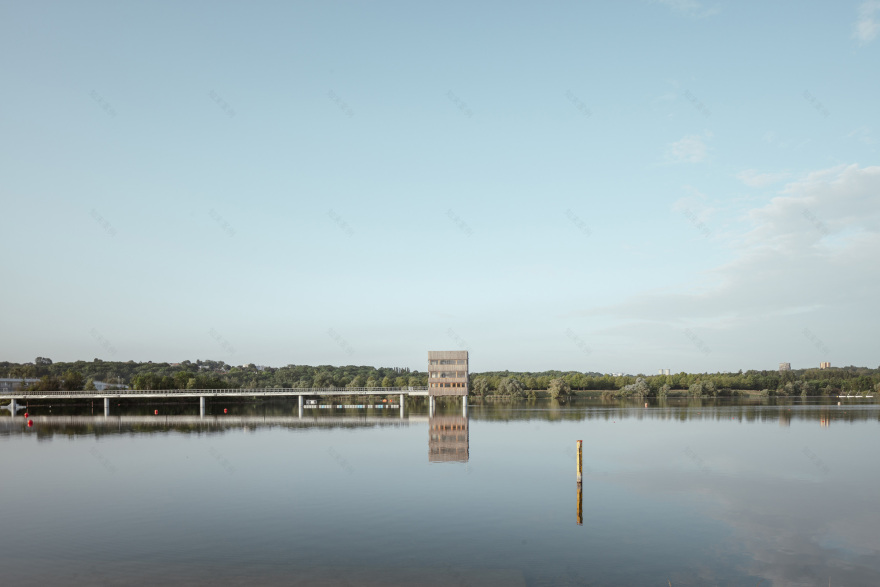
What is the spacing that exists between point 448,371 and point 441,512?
12283cm

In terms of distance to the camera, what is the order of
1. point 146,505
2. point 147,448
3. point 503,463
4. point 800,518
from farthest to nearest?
point 147,448, point 503,463, point 146,505, point 800,518

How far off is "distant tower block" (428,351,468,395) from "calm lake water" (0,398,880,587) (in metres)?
77.4

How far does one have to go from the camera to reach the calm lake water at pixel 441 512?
31422 millimetres

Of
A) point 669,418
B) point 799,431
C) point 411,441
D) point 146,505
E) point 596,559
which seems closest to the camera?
point 596,559

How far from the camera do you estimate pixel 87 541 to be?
120 ft

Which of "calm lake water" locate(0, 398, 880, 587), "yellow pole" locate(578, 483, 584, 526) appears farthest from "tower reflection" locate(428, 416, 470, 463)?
"yellow pole" locate(578, 483, 584, 526)

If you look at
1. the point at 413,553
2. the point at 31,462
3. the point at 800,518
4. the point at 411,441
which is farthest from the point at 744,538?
the point at 31,462

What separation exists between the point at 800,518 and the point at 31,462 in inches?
2982

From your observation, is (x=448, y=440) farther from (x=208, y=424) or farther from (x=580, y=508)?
(x=208, y=424)

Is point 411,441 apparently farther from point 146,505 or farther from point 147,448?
point 146,505

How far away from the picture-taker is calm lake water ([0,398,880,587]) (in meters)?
31.4

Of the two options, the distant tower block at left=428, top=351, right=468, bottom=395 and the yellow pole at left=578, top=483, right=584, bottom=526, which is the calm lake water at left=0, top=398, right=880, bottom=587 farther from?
the distant tower block at left=428, top=351, right=468, bottom=395

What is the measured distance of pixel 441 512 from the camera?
143 ft

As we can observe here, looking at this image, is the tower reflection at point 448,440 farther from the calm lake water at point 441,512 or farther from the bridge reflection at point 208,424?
the calm lake water at point 441,512
